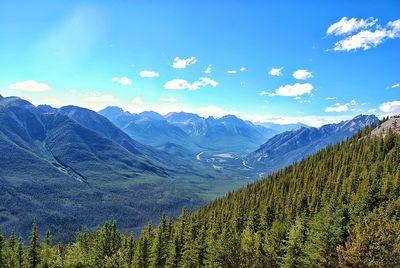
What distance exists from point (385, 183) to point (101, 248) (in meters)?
77.3

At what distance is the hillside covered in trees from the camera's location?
53.4 m

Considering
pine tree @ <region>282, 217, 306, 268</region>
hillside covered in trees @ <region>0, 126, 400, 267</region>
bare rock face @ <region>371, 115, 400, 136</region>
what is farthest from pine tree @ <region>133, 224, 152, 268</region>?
bare rock face @ <region>371, 115, 400, 136</region>

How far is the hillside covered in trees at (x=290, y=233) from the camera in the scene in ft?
175

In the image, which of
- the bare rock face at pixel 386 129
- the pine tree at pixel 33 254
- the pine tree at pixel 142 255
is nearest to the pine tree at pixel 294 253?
the pine tree at pixel 142 255

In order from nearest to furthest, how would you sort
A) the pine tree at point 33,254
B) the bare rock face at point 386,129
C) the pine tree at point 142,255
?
the pine tree at point 33,254, the pine tree at point 142,255, the bare rock face at point 386,129

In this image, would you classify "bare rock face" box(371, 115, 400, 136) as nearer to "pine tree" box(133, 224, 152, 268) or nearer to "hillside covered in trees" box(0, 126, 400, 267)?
"hillside covered in trees" box(0, 126, 400, 267)

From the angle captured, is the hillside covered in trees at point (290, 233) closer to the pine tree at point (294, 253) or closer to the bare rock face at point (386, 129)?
the pine tree at point (294, 253)

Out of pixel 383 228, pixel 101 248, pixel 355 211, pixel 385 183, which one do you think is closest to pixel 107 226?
pixel 101 248

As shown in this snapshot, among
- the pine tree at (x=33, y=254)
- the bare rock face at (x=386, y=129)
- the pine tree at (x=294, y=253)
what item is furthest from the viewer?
the bare rock face at (x=386, y=129)

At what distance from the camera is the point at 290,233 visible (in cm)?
6538

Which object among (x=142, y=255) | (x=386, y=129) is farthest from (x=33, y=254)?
(x=386, y=129)

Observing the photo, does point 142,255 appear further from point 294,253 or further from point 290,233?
point 294,253

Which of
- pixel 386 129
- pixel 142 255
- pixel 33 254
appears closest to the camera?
pixel 33 254

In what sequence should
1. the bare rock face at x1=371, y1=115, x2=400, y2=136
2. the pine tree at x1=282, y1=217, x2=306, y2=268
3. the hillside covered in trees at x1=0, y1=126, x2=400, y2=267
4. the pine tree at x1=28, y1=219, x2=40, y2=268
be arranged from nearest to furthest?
the hillside covered in trees at x1=0, y1=126, x2=400, y2=267 → the pine tree at x1=282, y1=217, x2=306, y2=268 → the pine tree at x1=28, y1=219, x2=40, y2=268 → the bare rock face at x1=371, y1=115, x2=400, y2=136
